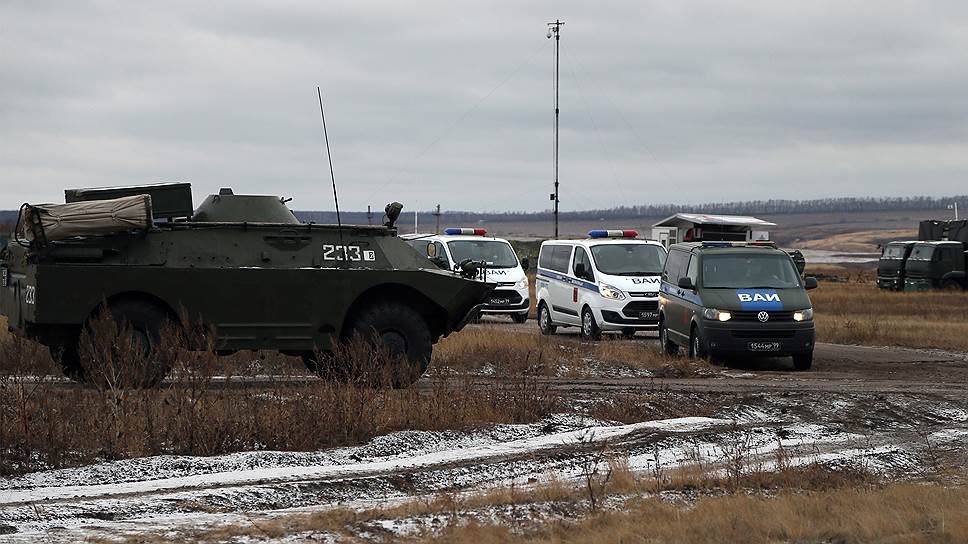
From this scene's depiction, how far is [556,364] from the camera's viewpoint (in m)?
18.5

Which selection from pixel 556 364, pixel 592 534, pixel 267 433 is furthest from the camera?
pixel 556 364

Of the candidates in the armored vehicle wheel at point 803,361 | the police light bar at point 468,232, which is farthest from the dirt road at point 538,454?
the police light bar at point 468,232

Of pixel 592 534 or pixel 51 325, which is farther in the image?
pixel 51 325

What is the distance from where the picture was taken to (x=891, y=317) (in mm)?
33531

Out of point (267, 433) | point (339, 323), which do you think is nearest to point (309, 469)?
point (267, 433)

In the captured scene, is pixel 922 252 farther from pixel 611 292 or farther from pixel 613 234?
pixel 611 292

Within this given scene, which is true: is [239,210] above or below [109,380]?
above

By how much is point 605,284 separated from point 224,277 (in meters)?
10.9

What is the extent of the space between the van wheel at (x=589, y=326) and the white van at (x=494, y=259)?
139 inches

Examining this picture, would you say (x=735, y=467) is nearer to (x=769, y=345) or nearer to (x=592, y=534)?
(x=592, y=534)

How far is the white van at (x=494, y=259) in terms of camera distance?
→ 28.2 meters

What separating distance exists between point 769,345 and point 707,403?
16.7 feet

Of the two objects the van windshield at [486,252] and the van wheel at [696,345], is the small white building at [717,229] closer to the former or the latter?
the van windshield at [486,252]

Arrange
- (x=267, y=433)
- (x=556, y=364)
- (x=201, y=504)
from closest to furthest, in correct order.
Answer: (x=201, y=504) → (x=267, y=433) → (x=556, y=364)
